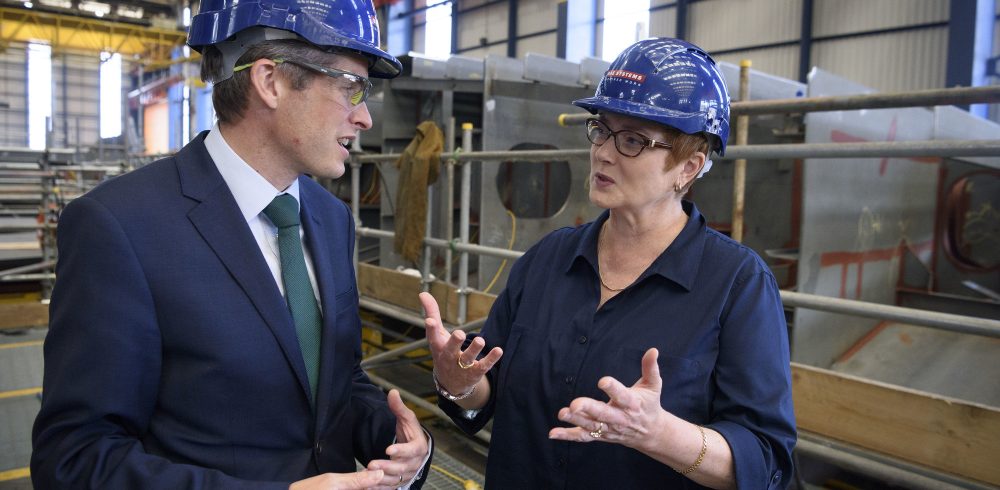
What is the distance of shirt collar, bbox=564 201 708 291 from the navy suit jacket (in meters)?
0.66

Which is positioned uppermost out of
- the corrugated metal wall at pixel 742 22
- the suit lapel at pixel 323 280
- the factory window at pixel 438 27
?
the factory window at pixel 438 27

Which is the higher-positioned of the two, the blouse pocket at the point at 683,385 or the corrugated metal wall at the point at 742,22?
the corrugated metal wall at the point at 742,22

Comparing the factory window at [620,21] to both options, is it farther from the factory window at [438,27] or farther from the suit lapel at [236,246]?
the suit lapel at [236,246]

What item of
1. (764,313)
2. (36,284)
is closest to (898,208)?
(764,313)

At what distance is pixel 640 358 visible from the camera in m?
1.53

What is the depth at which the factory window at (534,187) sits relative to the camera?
5.96 meters

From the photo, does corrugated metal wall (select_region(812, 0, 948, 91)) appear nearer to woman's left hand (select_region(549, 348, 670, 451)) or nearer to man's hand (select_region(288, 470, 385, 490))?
woman's left hand (select_region(549, 348, 670, 451))

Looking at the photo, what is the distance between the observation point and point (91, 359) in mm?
1152

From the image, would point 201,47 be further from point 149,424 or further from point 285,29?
point 149,424

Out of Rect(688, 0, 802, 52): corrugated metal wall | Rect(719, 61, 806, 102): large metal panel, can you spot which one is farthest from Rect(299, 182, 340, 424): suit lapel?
Rect(688, 0, 802, 52): corrugated metal wall

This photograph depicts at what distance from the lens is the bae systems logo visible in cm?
164

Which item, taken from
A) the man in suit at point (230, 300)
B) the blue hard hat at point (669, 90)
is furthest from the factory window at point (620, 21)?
the man in suit at point (230, 300)

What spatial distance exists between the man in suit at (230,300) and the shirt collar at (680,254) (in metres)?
0.62

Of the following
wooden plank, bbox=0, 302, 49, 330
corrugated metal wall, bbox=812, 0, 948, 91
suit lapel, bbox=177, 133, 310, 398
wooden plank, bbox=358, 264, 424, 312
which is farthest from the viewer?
corrugated metal wall, bbox=812, 0, 948, 91
